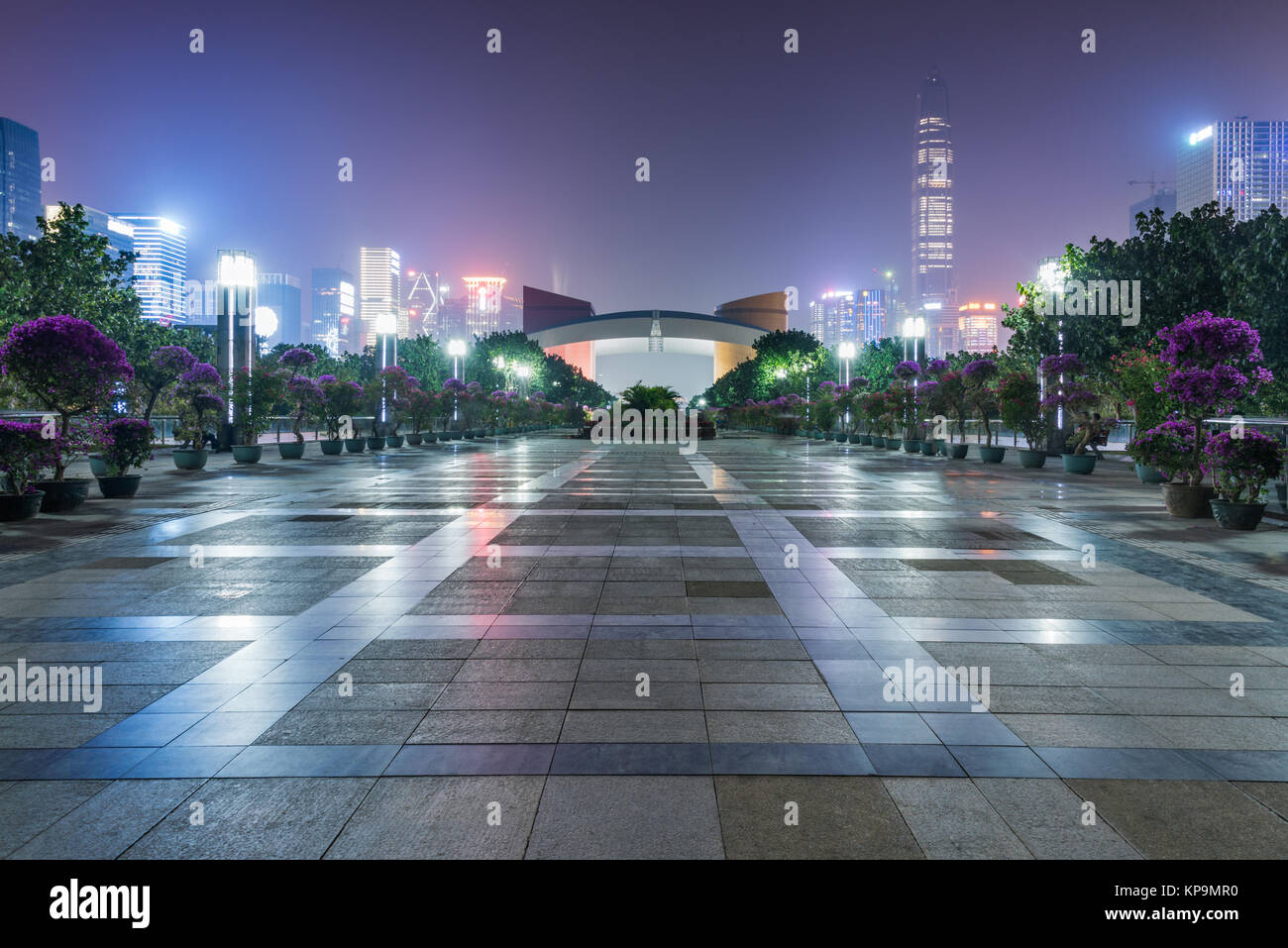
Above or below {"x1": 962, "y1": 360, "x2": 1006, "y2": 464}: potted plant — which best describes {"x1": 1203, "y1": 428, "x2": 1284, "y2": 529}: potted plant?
below

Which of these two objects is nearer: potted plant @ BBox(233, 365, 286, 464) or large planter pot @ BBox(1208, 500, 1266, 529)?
large planter pot @ BBox(1208, 500, 1266, 529)

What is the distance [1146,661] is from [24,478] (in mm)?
17280

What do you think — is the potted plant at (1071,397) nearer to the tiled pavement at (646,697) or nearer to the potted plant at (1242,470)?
the potted plant at (1242,470)

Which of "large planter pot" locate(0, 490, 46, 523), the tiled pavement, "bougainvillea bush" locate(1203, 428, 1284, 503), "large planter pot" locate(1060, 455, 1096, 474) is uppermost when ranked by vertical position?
"bougainvillea bush" locate(1203, 428, 1284, 503)

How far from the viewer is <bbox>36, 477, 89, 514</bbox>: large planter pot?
15.1 m

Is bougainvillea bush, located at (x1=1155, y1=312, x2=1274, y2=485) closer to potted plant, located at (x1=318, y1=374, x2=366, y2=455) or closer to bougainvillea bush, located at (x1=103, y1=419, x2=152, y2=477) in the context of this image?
bougainvillea bush, located at (x1=103, y1=419, x2=152, y2=477)

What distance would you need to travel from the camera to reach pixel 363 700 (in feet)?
17.6

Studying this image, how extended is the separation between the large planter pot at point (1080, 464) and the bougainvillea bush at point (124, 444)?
26649 mm

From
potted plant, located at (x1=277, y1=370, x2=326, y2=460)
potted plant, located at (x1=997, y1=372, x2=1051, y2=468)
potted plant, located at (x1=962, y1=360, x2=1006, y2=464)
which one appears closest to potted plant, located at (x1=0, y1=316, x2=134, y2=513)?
potted plant, located at (x1=277, y1=370, x2=326, y2=460)

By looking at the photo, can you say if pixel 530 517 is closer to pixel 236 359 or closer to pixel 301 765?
pixel 301 765

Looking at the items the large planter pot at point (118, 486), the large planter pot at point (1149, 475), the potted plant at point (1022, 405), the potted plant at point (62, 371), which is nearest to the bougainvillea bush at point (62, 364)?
the potted plant at point (62, 371)

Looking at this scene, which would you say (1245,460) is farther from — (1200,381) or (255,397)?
(255,397)
